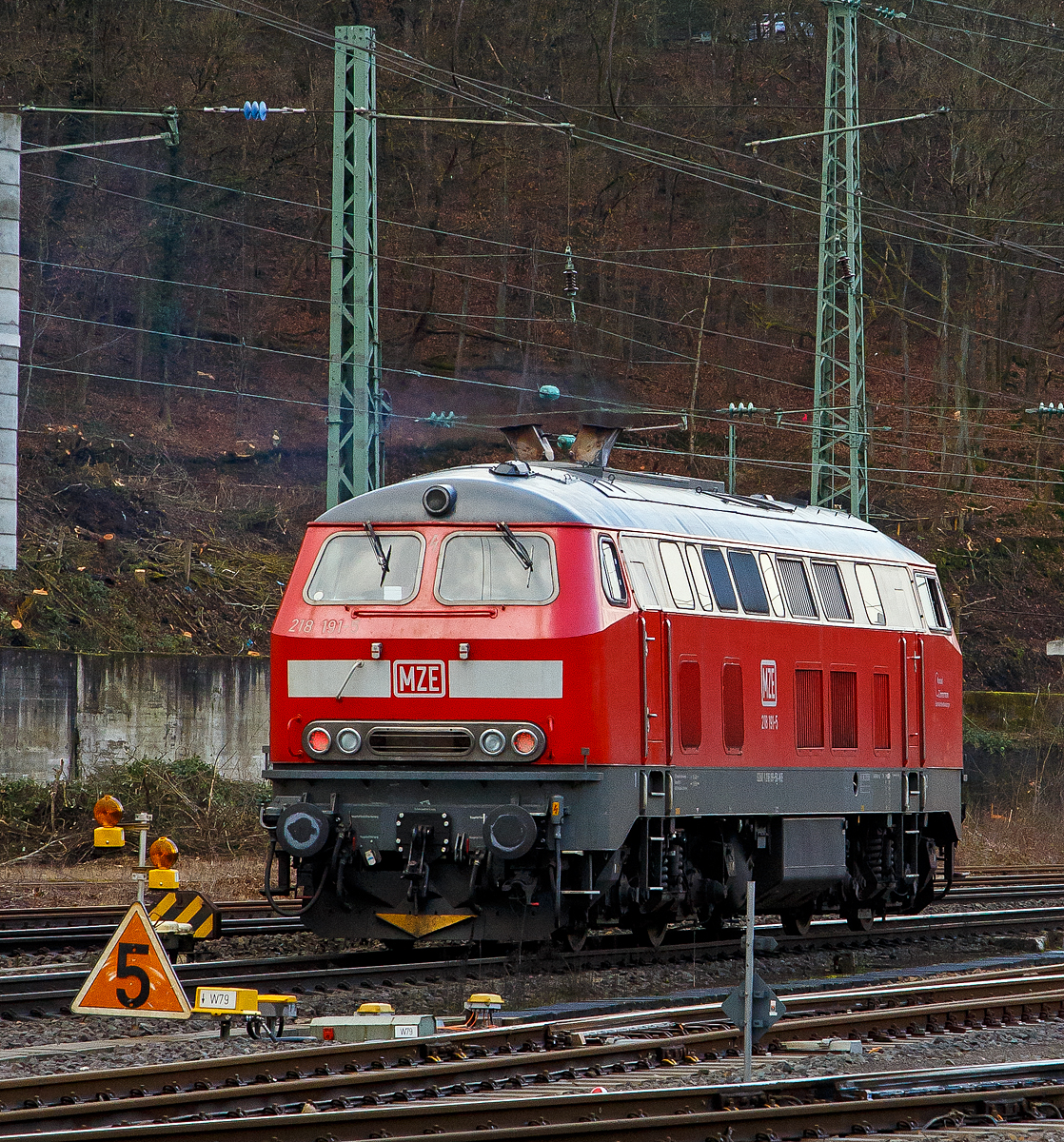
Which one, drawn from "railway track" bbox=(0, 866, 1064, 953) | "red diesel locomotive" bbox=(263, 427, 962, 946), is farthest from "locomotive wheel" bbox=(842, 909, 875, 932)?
"railway track" bbox=(0, 866, 1064, 953)

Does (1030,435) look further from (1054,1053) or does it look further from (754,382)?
(1054,1053)

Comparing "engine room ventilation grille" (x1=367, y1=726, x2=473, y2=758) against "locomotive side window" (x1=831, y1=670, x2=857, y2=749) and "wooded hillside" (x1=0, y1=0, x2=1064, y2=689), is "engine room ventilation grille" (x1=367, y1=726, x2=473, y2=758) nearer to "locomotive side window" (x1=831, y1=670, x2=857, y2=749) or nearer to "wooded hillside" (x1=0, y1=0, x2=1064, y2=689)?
"locomotive side window" (x1=831, y1=670, x2=857, y2=749)

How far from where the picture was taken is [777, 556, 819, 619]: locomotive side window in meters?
16.2

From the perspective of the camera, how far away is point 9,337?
22.3 metres

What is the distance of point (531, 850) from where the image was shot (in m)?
13.1

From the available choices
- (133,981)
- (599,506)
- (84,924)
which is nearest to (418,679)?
(599,506)

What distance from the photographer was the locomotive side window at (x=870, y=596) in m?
17.4

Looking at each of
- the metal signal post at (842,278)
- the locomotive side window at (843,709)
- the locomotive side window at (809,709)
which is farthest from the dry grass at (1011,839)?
the locomotive side window at (809,709)

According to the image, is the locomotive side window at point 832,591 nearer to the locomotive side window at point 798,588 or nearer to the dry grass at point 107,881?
the locomotive side window at point 798,588

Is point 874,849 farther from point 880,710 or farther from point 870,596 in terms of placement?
point 870,596

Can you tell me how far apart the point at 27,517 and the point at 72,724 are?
1067cm

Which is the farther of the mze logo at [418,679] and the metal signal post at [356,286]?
the metal signal post at [356,286]

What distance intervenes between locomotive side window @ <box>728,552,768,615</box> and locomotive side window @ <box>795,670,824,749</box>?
0.81 m

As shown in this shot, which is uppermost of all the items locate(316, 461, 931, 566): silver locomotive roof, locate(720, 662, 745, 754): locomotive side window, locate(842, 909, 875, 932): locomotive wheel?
locate(316, 461, 931, 566): silver locomotive roof
